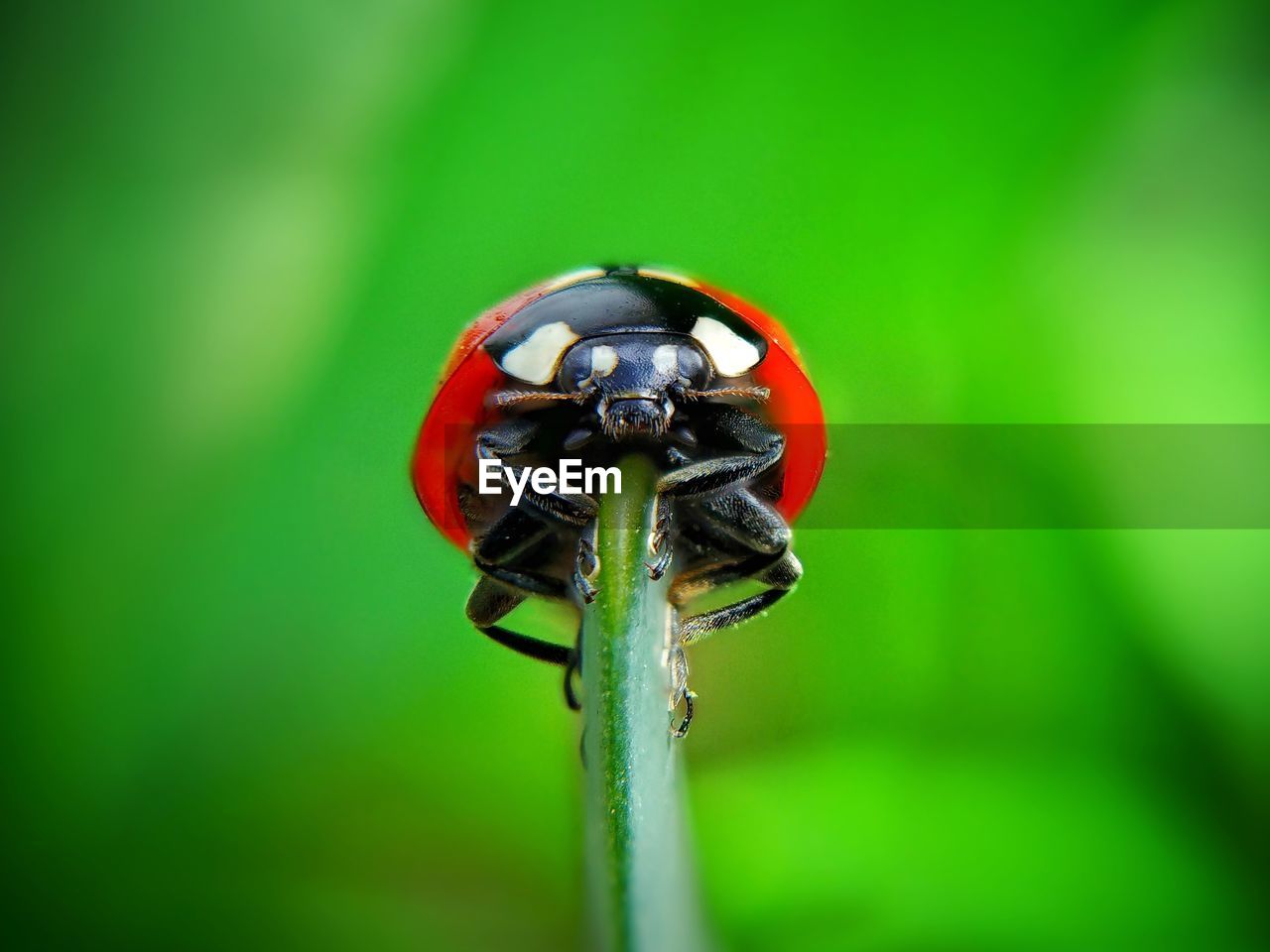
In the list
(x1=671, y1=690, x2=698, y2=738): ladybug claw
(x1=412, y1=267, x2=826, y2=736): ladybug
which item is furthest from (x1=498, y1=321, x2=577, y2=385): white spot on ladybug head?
(x1=671, y1=690, x2=698, y2=738): ladybug claw

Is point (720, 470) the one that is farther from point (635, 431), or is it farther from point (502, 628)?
point (502, 628)

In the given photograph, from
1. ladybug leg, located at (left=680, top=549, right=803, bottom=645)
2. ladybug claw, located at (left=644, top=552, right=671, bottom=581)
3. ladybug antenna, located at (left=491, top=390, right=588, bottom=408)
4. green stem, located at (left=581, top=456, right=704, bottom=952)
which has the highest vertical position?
ladybug antenna, located at (left=491, top=390, right=588, bottom=408)

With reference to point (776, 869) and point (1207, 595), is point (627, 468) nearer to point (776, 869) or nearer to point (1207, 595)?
point (776, 869)

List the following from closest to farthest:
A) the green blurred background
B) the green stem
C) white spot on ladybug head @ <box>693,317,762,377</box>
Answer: the green stem → white spot on ladybug head @ <box>693,317,762,377</box> → the green blurred background

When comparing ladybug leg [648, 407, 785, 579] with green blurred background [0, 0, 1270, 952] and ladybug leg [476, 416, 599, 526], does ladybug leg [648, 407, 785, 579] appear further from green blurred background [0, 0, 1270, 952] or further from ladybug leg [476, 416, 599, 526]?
green blurred background [0, 0, 1270, 952]
